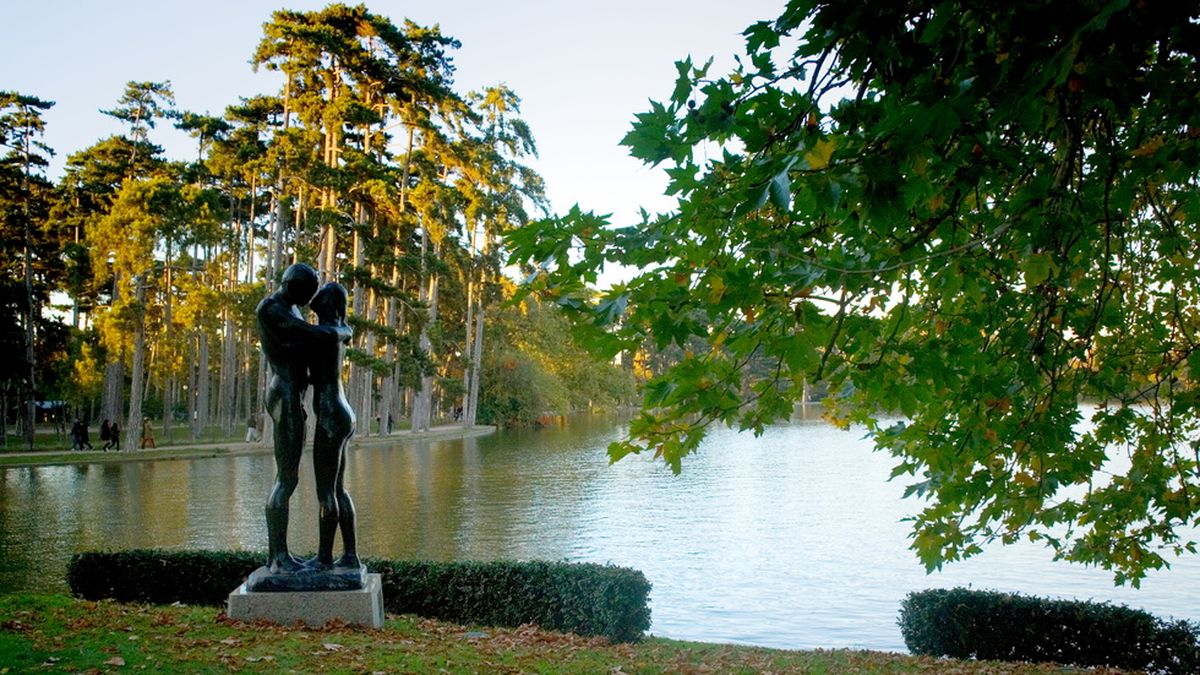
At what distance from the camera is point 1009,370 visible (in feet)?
18.7

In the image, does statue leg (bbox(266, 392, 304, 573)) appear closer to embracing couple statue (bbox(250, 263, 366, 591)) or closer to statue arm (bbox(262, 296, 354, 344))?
embracing couple statue (bbox(250, 263, 366, 591))

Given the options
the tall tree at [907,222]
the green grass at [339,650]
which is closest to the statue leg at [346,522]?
the green grass at [339,650]

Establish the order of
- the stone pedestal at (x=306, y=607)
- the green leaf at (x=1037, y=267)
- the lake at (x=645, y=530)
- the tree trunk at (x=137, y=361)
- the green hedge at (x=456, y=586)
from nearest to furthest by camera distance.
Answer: the green leaf at (x=1037, y=267) → the stone pedestal at (x=306, y=607) → the green hedge at (x=456, y=586) → the lake at (x=645, y=530) → the tree trunk at (x=137, y=361)

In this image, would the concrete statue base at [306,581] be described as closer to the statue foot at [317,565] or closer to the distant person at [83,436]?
the statue foot at [317,565]

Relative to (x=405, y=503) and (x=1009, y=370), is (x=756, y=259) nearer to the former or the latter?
(x=1009, y=370)

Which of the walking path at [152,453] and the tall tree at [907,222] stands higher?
the tall tree at [907,222]

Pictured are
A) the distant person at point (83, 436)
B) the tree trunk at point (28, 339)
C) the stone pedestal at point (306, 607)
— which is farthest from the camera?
the tree trunk at point (28, 339)

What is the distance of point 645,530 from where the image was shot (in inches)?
763

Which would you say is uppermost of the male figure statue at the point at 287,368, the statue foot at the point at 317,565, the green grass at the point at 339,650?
the male figure statue at the point at 287,368

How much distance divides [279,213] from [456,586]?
3268 centimetres

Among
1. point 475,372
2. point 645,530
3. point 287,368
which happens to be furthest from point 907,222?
point 475,372

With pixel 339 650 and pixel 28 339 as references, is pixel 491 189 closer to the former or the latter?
pixel 28 339

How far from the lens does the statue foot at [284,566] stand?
930 centimetres

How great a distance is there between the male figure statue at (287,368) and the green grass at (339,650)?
3.05 ft
